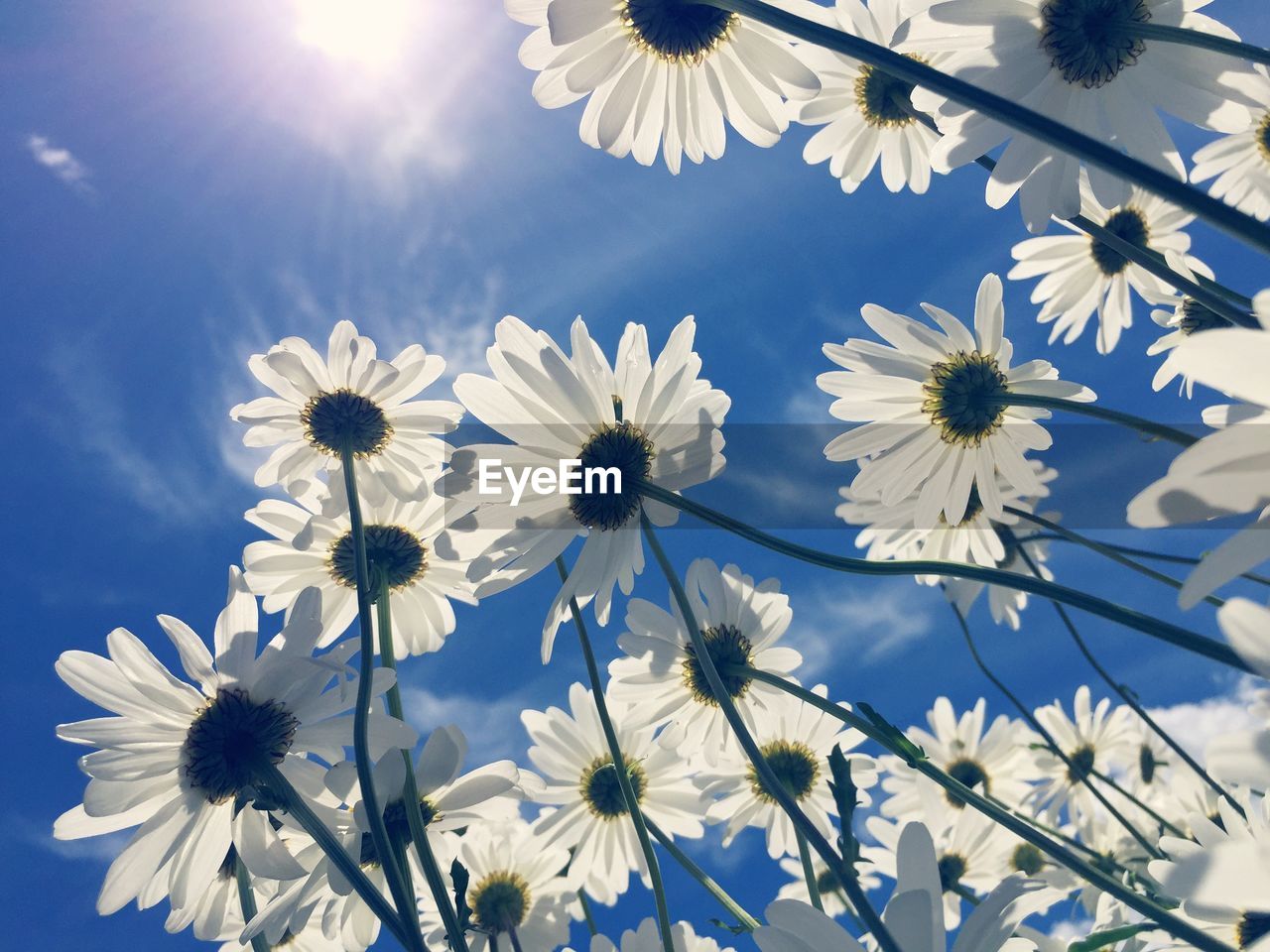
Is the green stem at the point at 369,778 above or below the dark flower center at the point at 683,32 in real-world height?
below

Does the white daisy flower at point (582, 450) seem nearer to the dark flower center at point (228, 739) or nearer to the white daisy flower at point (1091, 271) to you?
the dark flower center at point (228, 739)

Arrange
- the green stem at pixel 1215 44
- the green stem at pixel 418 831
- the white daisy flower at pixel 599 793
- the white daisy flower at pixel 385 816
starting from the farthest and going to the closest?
the white daisy flower at pixel 599 793
the white daisy flower at pixel 385 816
the green stem at pixel 418 831
the green stem at pixel 1215 44

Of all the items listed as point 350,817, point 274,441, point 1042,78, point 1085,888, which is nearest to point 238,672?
point 350,817

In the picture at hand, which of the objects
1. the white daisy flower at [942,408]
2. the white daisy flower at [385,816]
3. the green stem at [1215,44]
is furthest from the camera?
the white daisy flower at [942,408]

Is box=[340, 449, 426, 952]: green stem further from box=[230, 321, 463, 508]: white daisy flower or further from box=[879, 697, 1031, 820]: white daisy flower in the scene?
box=[879, 697, 1031, 820]: white daisy flower

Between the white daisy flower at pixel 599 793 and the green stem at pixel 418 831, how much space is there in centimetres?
114

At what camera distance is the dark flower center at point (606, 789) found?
3.54m

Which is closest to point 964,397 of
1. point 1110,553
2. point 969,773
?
point 1110,553

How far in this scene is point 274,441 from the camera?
3.28 m

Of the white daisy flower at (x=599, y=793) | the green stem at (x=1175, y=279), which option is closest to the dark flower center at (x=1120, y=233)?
the green stem at (x=1175, y=279)

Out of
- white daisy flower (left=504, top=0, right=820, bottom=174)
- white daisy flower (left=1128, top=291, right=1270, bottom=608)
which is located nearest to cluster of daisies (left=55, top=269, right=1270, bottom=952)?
white daisy flower (left=1128, top=291, right=1270, bottom=608)

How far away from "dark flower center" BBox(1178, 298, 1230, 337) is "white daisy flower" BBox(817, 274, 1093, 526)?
1042mm

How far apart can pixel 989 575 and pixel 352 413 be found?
8.33 ft

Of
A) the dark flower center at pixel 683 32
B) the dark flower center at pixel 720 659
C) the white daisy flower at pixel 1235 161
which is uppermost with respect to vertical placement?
the white daisy flower at pixel 1235 161
